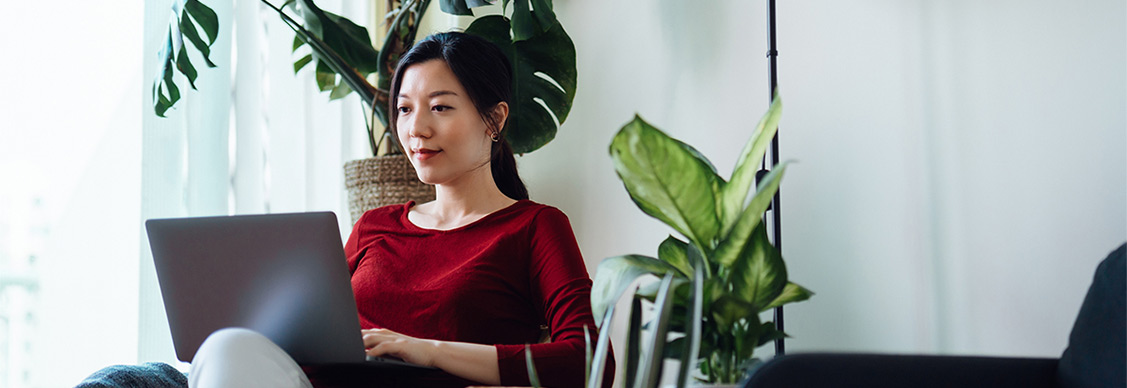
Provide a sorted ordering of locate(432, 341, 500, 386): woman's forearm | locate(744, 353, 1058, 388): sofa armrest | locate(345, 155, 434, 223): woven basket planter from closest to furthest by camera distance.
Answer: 1. locate(744, 353, 1058, 388): sofa armrest
2. locate(432, 341, 500, 386): woman's forearm
3. locate(345, 155, 434, 223): woven basket planter

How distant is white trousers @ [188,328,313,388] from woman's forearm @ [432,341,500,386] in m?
0.25

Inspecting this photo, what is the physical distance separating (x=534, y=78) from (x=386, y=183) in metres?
0.42

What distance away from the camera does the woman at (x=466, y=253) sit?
4.44 ft

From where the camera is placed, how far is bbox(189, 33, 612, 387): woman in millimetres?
1353

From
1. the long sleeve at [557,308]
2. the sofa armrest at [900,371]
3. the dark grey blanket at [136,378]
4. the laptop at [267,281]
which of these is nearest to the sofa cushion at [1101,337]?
the sofa armrest at [900,371]

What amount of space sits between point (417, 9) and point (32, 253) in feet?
3.18

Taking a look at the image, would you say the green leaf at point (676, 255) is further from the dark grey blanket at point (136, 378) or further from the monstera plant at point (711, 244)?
the dark grey blanket at point (136, 378)

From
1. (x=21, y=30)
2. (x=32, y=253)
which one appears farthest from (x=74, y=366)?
(x=21, y=30)

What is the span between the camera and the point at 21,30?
69.8 inches

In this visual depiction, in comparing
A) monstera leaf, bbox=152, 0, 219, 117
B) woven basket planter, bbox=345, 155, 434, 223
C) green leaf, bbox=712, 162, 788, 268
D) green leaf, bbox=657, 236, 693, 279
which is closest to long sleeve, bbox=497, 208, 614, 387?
green leaf, bbox=657, 236, 693, 279

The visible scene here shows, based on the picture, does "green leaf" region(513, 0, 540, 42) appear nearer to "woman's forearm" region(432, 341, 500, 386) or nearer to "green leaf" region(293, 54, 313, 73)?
"green leaf" region(293, 54, 313, 73)

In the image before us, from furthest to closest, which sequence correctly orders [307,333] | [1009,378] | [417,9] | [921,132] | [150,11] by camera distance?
[417,9] < [150,11] < [921,132] < [307,333] < [1009,378]

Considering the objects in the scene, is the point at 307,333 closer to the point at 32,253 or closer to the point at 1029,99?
the point at 32,253

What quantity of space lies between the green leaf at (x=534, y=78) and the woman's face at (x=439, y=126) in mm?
380
